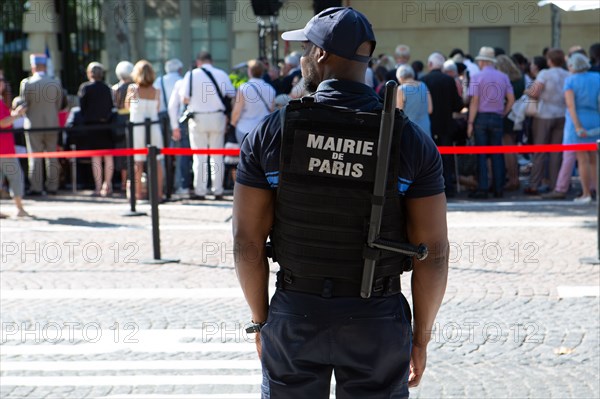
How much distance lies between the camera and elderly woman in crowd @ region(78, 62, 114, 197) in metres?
14.3

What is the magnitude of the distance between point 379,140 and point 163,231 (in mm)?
8572

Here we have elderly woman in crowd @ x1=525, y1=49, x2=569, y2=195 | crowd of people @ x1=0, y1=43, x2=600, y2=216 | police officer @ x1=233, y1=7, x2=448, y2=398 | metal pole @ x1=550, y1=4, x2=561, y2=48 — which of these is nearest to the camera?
police officer @ x1=233, y1=7, x2=448, y2=398

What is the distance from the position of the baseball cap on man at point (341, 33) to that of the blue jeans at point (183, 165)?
11.2 metres

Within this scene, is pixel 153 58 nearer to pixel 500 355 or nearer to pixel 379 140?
pixel 500 355

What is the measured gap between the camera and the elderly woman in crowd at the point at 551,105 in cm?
1352

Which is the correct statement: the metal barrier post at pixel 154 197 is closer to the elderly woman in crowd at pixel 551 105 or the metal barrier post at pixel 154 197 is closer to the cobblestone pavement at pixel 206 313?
the cobblestone pavement at pixel 206 313

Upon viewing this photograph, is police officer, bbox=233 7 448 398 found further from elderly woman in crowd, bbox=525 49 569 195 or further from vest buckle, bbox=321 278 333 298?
elderly woman in crowd, bbox=525 49 569 195

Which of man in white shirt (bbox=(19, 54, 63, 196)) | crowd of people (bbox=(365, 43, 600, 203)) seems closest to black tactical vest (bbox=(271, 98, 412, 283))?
crowd of people (bbox=(365, 43, 600, 203))

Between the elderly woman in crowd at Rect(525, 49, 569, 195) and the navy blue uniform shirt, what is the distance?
1070 centimetres

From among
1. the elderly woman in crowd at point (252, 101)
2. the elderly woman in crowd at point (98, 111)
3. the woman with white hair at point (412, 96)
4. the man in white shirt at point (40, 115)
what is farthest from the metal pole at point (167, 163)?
the woman with white hair at point (412, 96)

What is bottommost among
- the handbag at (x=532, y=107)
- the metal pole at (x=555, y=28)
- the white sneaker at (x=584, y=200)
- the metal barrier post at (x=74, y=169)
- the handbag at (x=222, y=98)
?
the white sneaker at (x=584, y=200)

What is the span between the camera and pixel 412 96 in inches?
501

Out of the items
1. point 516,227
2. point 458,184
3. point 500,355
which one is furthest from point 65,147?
point 500,355

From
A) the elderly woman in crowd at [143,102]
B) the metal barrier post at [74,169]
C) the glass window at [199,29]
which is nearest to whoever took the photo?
the elderly woman in crowd at [143,102]
